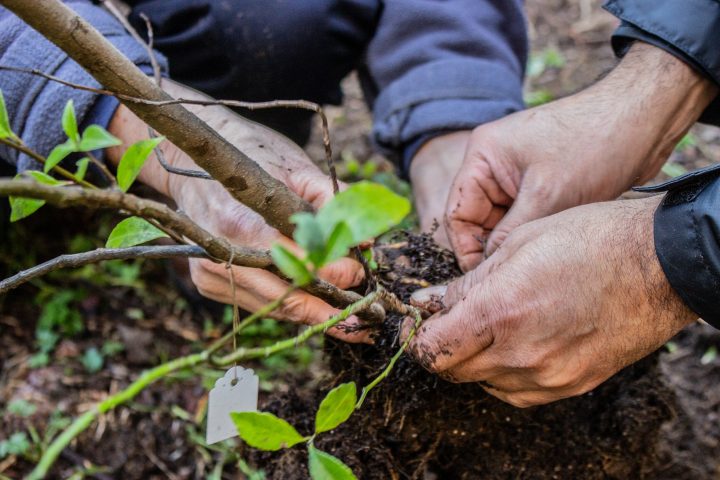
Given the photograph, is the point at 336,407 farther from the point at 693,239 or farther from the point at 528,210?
the point at 528,210

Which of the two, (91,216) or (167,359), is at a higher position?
(91,216)

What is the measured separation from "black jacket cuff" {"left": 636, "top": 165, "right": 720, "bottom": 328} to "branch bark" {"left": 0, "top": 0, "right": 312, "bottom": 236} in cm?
60

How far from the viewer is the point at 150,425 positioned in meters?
1.78

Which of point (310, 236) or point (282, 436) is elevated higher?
point (310, 236)

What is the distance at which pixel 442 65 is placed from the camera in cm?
183

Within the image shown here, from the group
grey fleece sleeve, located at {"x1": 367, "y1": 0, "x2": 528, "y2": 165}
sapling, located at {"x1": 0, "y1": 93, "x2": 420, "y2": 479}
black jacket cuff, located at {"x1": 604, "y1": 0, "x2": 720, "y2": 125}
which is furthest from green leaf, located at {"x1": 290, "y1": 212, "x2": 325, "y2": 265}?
grey fleece sleeve, located at {"x1": 367, "y1": 0, "x2": 528, "y2": 165}

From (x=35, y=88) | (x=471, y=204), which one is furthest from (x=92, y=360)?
(x=471, y=204)

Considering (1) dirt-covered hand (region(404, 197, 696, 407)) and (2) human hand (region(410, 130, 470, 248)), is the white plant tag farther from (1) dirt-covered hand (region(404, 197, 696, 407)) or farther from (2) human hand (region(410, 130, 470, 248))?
(2) human hand (region(410, 130, 470, 248))

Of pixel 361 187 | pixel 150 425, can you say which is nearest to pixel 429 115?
pixel 150 425

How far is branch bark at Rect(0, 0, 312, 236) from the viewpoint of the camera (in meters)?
0.67

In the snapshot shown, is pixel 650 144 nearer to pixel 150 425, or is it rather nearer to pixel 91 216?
pixel 150 425

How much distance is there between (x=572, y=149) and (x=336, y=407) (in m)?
0.86

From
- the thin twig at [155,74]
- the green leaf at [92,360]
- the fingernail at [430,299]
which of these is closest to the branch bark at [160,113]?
the thin twig at [155,74]

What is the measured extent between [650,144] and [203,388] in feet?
4.64
